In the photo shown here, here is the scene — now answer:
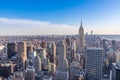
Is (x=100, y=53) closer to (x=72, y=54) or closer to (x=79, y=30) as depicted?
(x=72, y=54)

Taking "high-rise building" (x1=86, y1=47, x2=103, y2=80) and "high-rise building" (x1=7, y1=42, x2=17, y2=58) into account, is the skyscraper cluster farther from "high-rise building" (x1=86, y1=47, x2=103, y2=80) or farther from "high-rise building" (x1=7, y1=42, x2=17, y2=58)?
"high-rise building" (x1=7, y1=42, x2=17, y2=58)

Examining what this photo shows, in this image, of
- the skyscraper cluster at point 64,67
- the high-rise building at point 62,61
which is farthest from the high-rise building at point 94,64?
the high-rise building at point 62,61

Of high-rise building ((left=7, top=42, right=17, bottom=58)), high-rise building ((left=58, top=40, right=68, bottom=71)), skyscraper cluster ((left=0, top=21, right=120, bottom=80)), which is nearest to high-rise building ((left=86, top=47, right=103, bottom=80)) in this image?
skyscraper cluster ((left=0, top=21, right=120, bottom=80))

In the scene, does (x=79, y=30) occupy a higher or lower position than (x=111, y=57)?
higher

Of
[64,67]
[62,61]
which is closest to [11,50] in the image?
[62,61]

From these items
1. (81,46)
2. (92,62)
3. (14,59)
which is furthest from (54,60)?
(81,46)

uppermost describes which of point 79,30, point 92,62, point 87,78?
point 79,30

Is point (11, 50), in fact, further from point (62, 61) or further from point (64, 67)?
point (64, 67)

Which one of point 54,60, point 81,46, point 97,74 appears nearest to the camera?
point 97,74
